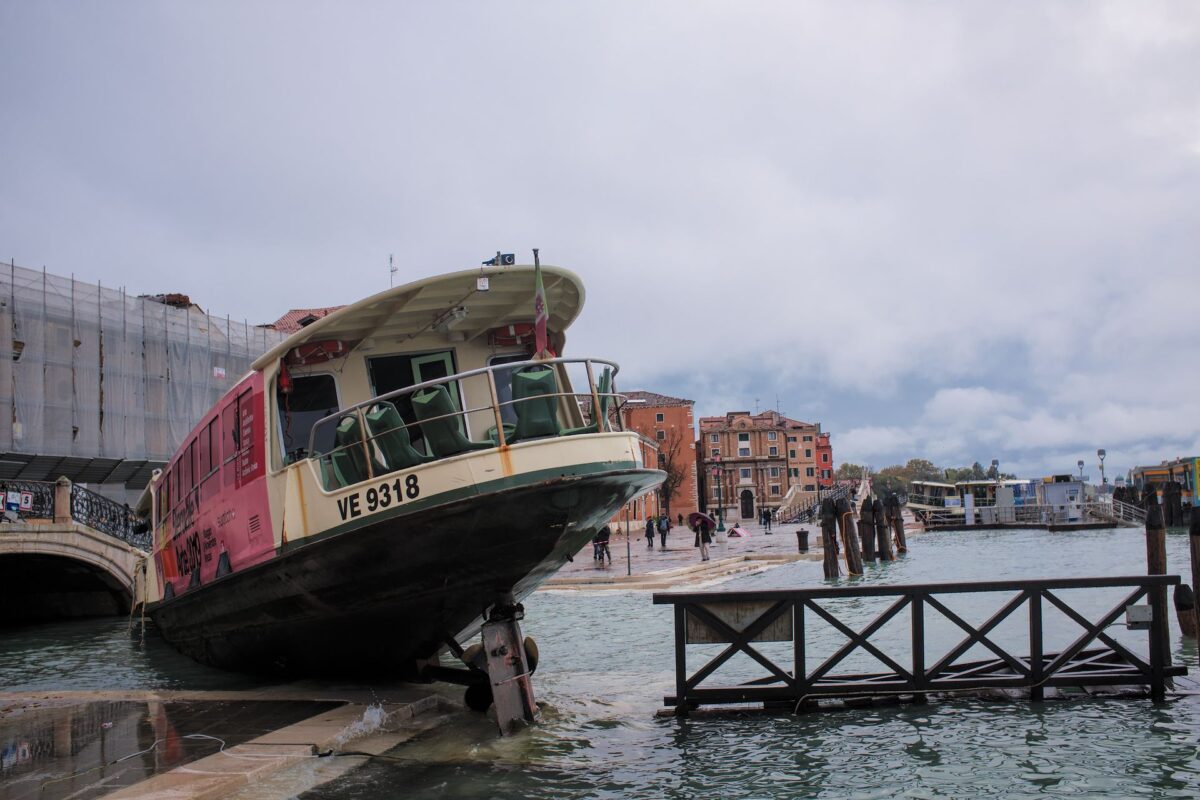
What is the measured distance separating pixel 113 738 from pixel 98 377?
29.8 meters

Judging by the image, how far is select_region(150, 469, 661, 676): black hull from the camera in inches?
351

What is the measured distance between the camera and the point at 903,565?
36375 mm

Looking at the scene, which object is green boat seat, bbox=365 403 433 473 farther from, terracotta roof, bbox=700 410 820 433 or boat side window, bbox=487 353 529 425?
terracotta roof, bbox=700 410 820 433

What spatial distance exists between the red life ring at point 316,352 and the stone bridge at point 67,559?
52.6 ft

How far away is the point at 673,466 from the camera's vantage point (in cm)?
8519

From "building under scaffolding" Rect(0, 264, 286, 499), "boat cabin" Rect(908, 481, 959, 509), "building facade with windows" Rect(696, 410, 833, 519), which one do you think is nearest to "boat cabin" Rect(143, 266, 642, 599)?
"building under scaffolding" Rect(0, 264, 286, 499)

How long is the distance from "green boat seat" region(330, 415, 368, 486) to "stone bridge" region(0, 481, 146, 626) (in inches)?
669

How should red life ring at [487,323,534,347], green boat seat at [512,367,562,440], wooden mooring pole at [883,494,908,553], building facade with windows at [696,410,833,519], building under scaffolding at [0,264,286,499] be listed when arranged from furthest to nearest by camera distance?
building facade with windows at [696,410,833,519]
wooden mooring pole at [883,494,908,553]
building under scaffolding at [0,264,286,499]
red life ring at [487,323,534,347]
green boat seat at [512,367,562,440]

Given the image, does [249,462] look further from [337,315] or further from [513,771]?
[513,771]

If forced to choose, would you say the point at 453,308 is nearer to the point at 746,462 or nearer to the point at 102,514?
the point at 102,514

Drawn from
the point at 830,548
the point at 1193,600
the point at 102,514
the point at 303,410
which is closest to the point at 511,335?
the point at 303,410

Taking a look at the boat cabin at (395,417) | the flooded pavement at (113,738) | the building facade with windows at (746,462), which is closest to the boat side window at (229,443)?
the boat cabin at (395,417)

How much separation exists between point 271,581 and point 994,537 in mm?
57573

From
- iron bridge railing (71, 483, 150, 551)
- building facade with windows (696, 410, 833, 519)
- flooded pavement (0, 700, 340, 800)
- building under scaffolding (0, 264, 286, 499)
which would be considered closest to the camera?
flooded pavement (0, 700, 340, 800)
